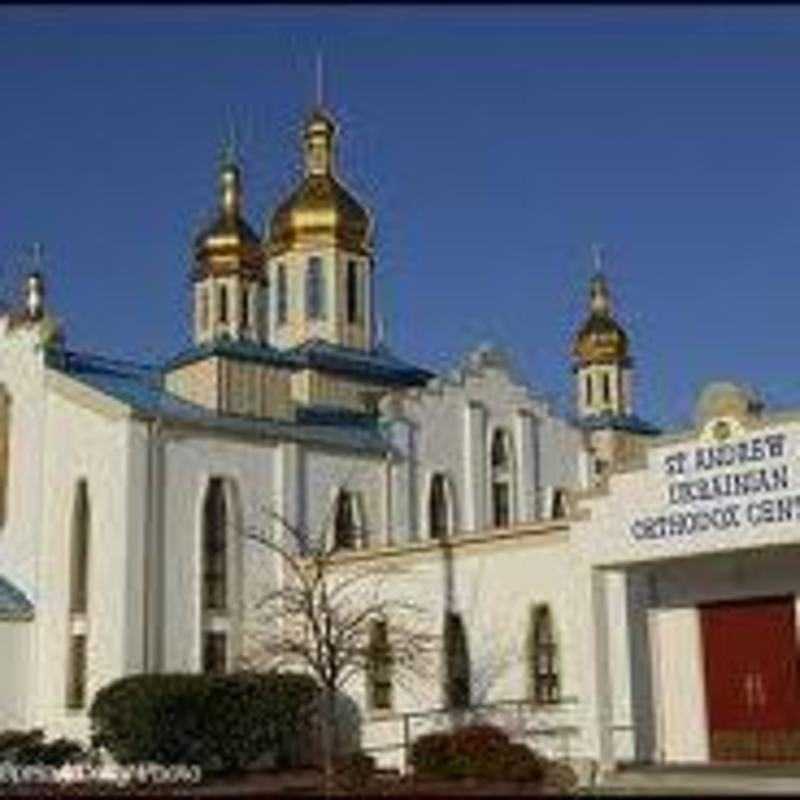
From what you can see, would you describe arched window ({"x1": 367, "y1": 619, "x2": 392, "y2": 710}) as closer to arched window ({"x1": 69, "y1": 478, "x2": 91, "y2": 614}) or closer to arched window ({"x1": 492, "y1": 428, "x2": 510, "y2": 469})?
arched window ({"x1": 69, "y1": 478, "x2": 91, "y2": 614})

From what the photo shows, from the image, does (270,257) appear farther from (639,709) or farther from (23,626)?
(639,709)

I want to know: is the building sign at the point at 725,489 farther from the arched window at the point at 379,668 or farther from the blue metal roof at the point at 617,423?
the blue metal roof at the point at 617,423

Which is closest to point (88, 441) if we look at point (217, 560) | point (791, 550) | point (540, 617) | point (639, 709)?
point (217, 560)

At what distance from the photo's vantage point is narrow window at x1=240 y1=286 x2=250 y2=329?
43.6 m

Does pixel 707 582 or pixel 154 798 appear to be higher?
pixel 707 582

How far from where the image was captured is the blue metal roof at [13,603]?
35469 mm

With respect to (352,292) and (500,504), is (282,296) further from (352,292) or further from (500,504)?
(500,504)

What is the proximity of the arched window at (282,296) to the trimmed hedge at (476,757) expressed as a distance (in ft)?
64.2

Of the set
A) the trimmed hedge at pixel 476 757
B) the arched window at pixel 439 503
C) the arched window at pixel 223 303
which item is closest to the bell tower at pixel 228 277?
the arched window at pixel 223 303

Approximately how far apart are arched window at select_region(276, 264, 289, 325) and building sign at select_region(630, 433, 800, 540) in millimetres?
20665

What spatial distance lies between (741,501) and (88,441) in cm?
1528

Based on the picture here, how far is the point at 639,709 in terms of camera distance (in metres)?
28.7

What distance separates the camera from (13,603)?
117 ft

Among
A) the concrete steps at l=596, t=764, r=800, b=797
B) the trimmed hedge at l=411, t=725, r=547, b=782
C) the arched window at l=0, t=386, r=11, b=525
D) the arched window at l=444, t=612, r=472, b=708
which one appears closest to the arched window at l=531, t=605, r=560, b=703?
the arched window at l=444, t=612, r=472, b=708
